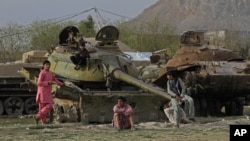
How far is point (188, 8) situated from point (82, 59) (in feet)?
464

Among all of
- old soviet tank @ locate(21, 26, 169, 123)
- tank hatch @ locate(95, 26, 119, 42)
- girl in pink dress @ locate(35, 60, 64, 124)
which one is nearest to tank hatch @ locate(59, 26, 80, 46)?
Answer: old soviet tank @ locate(21, 26, 169, 123)

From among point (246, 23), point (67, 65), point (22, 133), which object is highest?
point (246, 23)

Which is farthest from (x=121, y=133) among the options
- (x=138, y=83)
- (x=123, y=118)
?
(x=138, y=83)

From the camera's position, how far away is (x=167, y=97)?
17.5m

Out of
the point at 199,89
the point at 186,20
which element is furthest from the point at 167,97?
the point at 186,20

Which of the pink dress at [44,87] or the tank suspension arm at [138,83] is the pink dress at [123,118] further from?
the pink dress at [44,87]

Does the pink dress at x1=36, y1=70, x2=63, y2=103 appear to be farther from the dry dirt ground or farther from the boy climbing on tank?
the boy climbing on tank

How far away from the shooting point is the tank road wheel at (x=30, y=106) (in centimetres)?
2811

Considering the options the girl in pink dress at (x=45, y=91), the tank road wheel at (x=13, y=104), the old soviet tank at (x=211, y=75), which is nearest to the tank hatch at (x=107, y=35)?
the old soviet tank at (x=211, y=75)

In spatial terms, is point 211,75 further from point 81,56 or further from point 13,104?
point 13,104

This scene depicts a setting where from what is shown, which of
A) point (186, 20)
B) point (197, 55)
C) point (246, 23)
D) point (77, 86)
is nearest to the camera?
point (77, 86)

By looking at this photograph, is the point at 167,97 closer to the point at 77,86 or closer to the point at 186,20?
the point at 77,86

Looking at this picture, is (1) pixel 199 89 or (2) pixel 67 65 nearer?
(2) pixel 67 65

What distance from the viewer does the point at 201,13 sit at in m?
156
